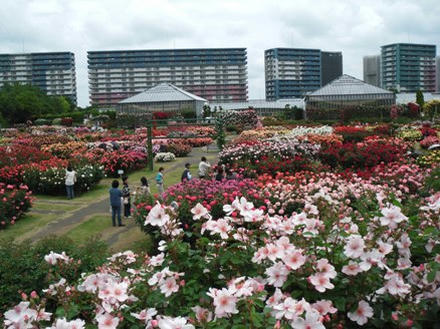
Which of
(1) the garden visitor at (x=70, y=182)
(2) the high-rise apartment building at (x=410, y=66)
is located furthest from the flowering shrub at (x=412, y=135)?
(2) the high-rise apartment building at (x=410, y=66)

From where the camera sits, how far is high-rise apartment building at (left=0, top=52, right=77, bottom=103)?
13812 centimetres

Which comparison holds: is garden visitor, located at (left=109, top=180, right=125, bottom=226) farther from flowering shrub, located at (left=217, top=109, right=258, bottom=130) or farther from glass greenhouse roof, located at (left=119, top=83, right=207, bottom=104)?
glass greenhouse roof, located at (left=119, top=83, right=207, bottom=104)

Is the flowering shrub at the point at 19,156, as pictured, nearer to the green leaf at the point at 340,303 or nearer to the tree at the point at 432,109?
the green leaf at the point at 340,303

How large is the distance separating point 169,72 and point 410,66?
222ft

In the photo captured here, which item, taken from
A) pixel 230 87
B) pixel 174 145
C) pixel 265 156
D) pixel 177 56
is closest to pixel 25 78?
pixel 177 56

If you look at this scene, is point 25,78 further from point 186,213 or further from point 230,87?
point 186,213

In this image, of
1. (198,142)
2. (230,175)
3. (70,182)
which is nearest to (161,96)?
(198,142)

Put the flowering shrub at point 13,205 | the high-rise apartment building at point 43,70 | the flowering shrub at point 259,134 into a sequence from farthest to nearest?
the high-rise apartment building at point 43,70 → the flowering shrub at point 259,134 → the flowering shrub at point 13,205

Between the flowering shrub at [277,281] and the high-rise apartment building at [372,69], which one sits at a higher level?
the high-rise apartment building at [372,69]

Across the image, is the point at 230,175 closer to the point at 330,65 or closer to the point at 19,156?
the point at 19,156

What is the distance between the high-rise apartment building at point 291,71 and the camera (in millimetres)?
143125

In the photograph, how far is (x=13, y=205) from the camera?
39.8ft

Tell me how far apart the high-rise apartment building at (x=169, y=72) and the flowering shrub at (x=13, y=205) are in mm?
108932

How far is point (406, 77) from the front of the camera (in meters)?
138
